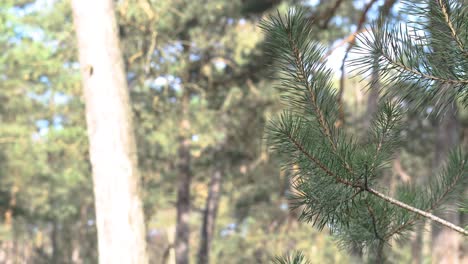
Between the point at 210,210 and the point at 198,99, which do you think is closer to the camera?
the point at 198,99

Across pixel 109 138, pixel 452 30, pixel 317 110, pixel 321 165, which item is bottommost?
pixel 109 138

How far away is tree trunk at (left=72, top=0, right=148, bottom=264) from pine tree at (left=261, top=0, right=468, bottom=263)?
2.09 meters

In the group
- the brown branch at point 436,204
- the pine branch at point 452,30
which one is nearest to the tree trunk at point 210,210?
the brown branch at point 436,204

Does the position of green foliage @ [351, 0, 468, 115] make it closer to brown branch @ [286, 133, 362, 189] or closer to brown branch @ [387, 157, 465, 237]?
brown branch @ [286, 133, 362, 189]

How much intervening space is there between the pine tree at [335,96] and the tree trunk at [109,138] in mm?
2089

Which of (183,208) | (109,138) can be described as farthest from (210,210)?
(109,138)

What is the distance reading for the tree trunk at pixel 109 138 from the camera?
3695 millimetres

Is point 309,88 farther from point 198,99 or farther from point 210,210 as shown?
point 210,210

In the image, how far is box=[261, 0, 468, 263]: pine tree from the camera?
1.54m

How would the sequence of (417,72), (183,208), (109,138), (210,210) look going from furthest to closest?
(210,210) < (183,208) < (109,138) < (417,72)

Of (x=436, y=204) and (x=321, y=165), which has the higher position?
(x=321, y=165)

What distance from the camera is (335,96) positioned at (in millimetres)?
1706

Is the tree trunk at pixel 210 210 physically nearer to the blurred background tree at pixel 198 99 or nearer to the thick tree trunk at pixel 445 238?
the blurred background tree at pixel 198 99

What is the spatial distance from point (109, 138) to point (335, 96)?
243 cm
